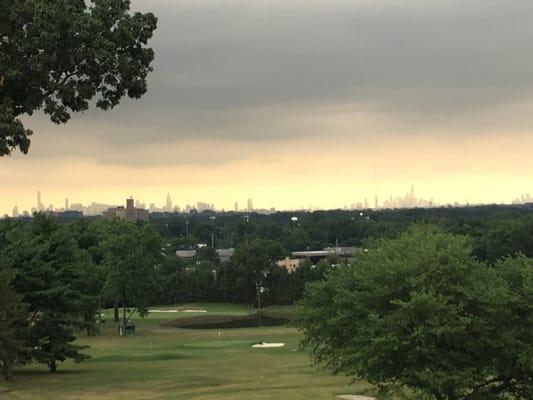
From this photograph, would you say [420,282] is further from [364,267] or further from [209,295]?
[209,295]

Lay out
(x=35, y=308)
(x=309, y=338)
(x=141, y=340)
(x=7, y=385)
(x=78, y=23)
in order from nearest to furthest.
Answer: (x=78, y=23), (x=309, y=338), (x=7, y=385), (x=35, y=308), (x=141, y=340)

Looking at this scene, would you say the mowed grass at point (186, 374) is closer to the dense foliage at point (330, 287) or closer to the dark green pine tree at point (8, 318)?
the dark green pine tree at point (8, 318)

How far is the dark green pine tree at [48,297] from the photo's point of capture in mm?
52688

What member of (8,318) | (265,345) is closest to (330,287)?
Answer: (8,318)

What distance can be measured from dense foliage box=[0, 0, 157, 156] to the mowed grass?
18.1m

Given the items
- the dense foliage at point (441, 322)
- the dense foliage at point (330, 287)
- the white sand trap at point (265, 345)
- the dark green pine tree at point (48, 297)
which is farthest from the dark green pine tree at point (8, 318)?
the white sand trap at point (265, 345)

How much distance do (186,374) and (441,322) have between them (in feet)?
79.5

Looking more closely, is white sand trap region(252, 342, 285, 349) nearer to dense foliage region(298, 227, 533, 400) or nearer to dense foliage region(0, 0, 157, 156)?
dense foliage region(298, 227, 533, 400)

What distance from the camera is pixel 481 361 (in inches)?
1177

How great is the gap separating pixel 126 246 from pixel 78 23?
77155mm

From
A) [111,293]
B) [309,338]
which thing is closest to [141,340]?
[111,293]

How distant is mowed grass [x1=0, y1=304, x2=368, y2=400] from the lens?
41.4 m

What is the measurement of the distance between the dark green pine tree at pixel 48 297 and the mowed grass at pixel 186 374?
1710 millimetres

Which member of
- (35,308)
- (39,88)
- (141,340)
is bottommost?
(141,340)
